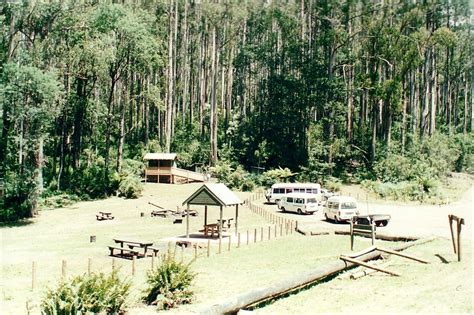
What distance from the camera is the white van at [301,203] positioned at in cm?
3716

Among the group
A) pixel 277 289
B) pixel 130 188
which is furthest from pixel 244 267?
pixel 130 188

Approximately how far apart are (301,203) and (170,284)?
78.2 feet

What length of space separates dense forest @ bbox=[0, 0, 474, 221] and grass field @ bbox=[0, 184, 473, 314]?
10.7m

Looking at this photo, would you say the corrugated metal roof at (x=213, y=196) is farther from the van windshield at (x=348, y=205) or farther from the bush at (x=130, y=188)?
the bush at (x=130, y=188)

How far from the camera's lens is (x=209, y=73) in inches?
Answer: 3406

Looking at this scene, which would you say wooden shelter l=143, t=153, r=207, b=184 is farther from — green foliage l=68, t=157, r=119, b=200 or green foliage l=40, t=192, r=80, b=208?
green foliage l=40, t=192, r=80, b=208

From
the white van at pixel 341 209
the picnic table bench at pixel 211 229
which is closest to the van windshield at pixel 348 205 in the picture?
the white van at pixel 341 209

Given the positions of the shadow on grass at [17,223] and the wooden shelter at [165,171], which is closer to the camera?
the shadow on grass at [17,223]

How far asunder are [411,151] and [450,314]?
2061 inches

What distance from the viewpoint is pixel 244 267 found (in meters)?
19.2

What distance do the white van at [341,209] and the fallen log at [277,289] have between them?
13856mm

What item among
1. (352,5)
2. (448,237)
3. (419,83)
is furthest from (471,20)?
(448,237)

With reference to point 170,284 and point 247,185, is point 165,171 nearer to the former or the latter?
point 247,185

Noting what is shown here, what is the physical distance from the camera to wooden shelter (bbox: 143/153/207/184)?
54.5 meters
